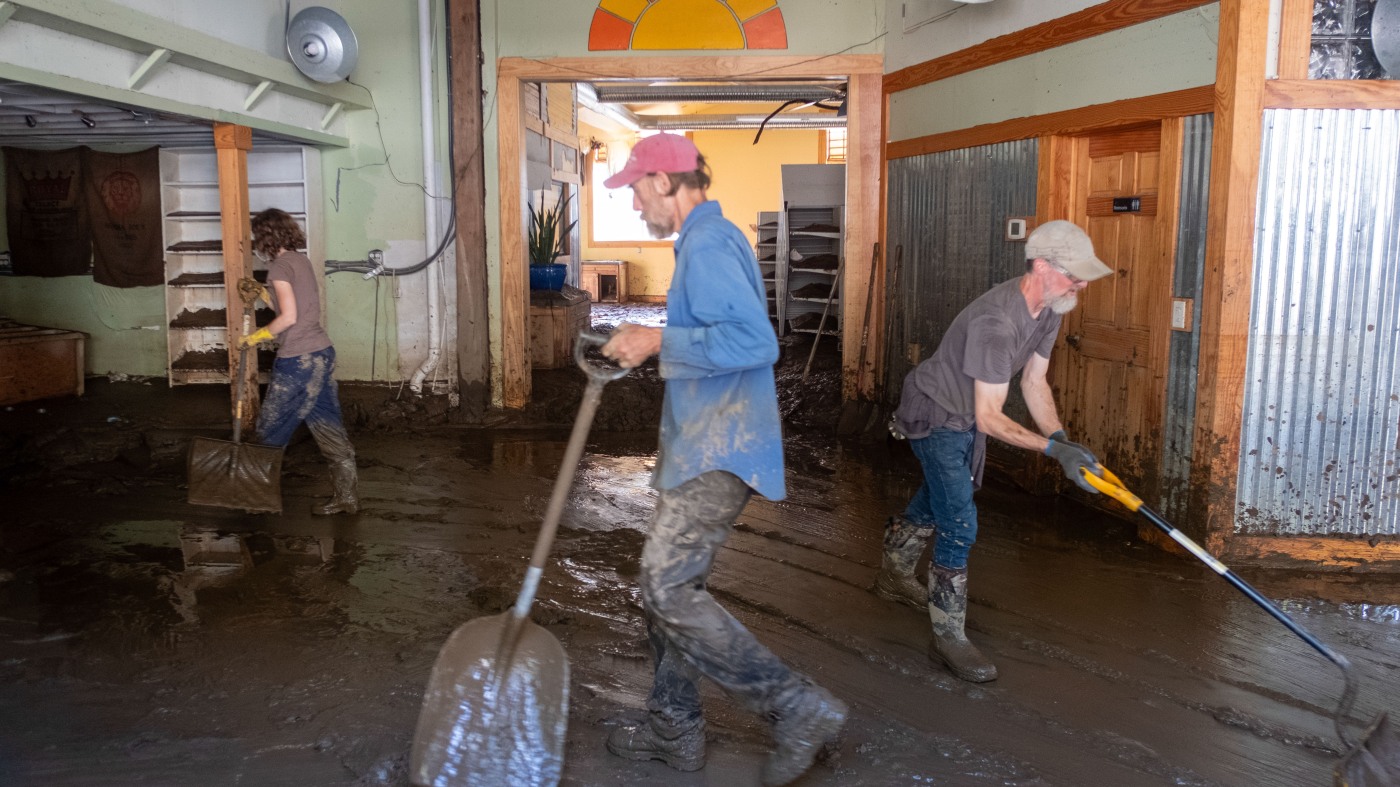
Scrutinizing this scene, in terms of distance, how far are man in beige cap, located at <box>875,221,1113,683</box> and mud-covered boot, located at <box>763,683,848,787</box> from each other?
0.96m

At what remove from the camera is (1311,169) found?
4.94 meters

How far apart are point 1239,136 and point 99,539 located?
603 centimetres

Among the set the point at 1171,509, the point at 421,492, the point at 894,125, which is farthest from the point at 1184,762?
the point at 894,125

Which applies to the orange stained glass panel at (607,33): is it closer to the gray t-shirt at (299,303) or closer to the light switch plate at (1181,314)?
the gray t-shirt at (299,303)

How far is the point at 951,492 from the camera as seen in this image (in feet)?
12.4

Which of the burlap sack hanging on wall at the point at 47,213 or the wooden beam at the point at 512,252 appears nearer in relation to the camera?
the wooden beam at the point at 512,252

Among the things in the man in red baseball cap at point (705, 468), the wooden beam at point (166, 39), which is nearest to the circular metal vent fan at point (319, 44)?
the wooden beam at point (166, 39)

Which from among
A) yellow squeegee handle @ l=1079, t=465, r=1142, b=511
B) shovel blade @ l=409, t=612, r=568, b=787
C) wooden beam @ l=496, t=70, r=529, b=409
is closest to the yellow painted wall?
wooden beam @ l=496, t=70, r=529, b=409

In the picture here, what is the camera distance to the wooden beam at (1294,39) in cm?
483

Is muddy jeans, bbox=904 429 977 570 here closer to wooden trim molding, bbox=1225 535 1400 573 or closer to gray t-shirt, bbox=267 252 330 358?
wooden trim molding, bbox=1225 535 1400 573

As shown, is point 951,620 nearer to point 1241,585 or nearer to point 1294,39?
point 1241,585

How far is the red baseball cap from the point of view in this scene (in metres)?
2.88

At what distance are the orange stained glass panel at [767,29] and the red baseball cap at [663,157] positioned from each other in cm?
570

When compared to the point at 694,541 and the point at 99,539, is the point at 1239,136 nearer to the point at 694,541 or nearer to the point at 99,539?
Result: the point at 694,541
